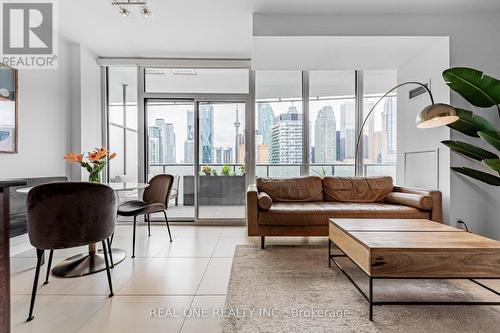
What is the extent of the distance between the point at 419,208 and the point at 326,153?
1.75 meters

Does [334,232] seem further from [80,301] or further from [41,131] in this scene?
[41,131]

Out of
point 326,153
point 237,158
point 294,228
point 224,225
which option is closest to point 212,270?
point 294,228

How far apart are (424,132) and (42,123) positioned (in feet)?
16.2

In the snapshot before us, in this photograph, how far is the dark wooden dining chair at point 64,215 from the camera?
1.92m

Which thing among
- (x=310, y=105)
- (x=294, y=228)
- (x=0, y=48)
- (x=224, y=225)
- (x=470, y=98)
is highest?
(x=0, y=48)

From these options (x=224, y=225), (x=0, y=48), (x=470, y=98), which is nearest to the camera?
(x=470, y=98)

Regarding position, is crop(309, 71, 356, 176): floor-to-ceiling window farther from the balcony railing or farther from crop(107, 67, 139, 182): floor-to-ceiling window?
crop(107, 67, 139, 182): floor-to-ceiling window

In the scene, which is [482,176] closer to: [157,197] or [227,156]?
[227,156]

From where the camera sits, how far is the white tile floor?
67.6 inches

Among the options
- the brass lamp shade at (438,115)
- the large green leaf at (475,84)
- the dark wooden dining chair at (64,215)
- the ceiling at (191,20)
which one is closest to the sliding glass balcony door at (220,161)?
the ceiling at (191,20)

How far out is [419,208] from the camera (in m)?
3.10

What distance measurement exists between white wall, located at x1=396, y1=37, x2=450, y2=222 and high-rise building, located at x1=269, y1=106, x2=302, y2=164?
4.97ft

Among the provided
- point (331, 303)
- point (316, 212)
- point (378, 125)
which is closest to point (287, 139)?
point (378, 125)

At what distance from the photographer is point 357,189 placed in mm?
3873
